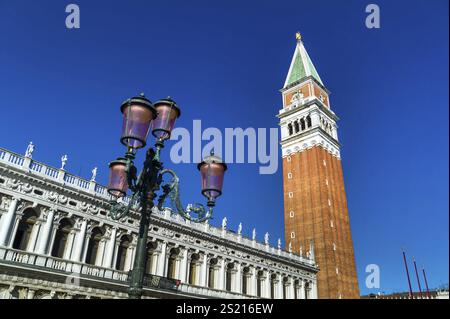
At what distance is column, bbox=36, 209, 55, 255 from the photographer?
2001 cm

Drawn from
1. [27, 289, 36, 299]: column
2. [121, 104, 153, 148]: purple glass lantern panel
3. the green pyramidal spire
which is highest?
the green pyramidal spire

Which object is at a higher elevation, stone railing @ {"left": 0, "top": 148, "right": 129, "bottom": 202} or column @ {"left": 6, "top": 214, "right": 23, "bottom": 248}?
stone railing @ {"left": 0, "top": 148, "right": 129, "bottom": 202}

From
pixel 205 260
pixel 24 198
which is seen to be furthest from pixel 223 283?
pixel 24 198

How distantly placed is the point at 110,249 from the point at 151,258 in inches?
133

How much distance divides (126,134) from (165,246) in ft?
65.6

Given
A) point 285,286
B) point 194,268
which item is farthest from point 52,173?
point 285,286

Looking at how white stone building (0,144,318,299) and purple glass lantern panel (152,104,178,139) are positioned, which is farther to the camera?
white stone building (0,144,318,299)

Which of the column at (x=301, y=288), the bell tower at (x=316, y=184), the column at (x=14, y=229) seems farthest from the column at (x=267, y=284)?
the column at (x=14, y=229)

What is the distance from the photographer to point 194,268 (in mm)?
28172

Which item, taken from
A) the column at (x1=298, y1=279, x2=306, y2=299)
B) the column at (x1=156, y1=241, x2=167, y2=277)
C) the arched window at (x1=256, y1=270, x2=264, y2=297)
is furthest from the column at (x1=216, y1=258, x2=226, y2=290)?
the column at (x1=298, y1=279, x2=306, y2=299)

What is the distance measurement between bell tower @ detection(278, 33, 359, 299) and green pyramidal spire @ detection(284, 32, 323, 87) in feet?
0.72

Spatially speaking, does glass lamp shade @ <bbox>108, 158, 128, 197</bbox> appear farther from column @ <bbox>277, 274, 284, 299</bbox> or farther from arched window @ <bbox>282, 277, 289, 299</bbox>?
arched window @ <bbox>282, 277, 289, 299</bbox>
